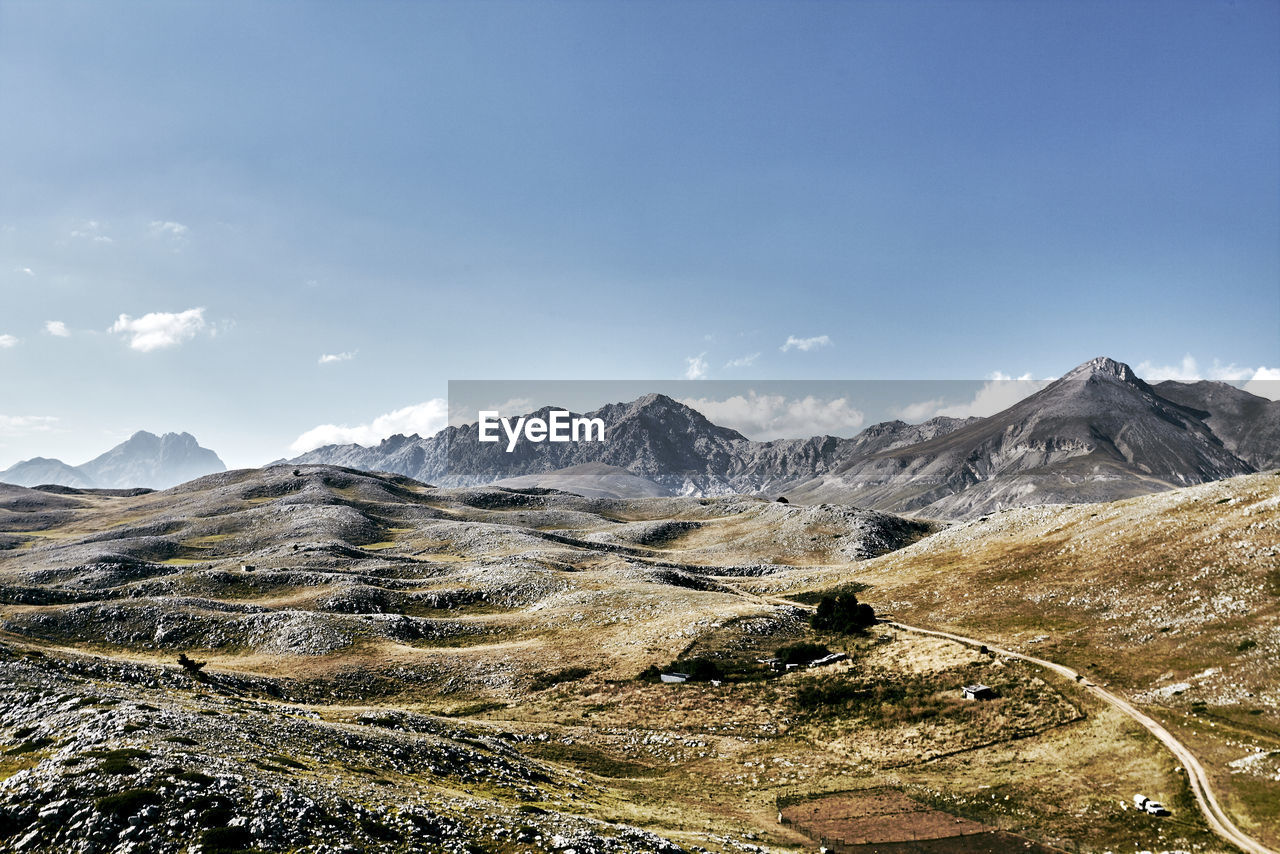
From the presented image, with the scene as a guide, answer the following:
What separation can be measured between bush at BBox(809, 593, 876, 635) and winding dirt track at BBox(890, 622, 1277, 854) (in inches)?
590

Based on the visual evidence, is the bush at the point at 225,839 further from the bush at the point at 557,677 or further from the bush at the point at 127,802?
the bush at the point at 557,677

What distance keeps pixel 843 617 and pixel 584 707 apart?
33.2 metres

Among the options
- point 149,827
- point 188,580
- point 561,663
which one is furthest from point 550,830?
point 188,580

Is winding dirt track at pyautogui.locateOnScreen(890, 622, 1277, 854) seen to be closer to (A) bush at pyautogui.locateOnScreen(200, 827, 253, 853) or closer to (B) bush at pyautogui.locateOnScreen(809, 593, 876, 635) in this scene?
(B) bush at pyautogui.locateOnScreen(809, 593, 876, 635)

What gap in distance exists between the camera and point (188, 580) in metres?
96.8

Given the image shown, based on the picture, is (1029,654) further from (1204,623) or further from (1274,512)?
(1274,512)

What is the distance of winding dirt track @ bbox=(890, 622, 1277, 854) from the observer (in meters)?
29.3

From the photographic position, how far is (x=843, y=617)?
240 ft

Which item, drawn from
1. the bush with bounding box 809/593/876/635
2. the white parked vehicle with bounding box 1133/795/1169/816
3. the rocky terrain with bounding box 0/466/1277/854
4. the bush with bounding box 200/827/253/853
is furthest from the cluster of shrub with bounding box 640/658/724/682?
the bush with bounding box 200/827/253/853

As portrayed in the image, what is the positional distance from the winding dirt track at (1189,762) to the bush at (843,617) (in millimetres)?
14992

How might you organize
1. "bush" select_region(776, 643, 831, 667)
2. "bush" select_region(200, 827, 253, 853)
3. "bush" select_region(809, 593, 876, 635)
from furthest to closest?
"bush" select_region(809, 593, 876, 635) < "bush" select_region(776, 643, 831, 667) < "bush" select_region(200, 827, 253, 853)

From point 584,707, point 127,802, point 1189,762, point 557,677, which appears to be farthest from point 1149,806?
point 557,677

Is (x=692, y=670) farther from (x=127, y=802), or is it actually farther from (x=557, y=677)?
(x=127, y=802)

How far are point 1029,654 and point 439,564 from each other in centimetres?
9617
